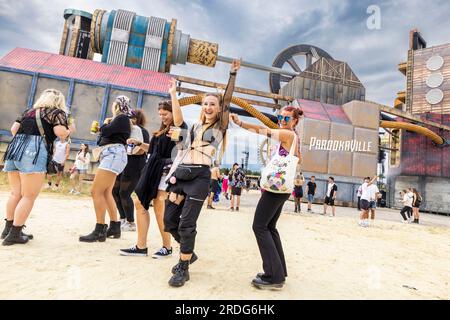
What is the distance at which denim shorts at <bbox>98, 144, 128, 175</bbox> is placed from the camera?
10.8 ft

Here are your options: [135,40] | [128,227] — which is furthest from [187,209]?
[135,40]

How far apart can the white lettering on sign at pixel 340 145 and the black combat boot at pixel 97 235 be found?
15005 mm

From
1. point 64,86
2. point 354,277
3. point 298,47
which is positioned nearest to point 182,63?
point 64,86

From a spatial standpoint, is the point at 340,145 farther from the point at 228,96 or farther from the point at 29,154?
the point at 29,154

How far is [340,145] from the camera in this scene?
1722 cm

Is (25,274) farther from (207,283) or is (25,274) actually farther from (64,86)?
(64,86)

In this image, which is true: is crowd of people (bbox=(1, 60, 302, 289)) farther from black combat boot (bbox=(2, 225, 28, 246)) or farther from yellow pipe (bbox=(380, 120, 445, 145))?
yellow pipe (bbox=(380, 120, 445, 145))

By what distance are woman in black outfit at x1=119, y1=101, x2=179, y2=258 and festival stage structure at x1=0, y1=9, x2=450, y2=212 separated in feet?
33.2

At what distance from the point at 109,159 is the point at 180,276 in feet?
5.74

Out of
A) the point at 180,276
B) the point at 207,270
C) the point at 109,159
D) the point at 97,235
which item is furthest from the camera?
the point at 97,235

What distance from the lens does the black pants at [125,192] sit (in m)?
4.23

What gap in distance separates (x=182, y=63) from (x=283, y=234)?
46.9 ft

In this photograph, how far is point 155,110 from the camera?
13.0 metres

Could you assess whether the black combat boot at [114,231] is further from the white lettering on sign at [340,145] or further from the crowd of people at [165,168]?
the white lettering on sign at [340,145]
